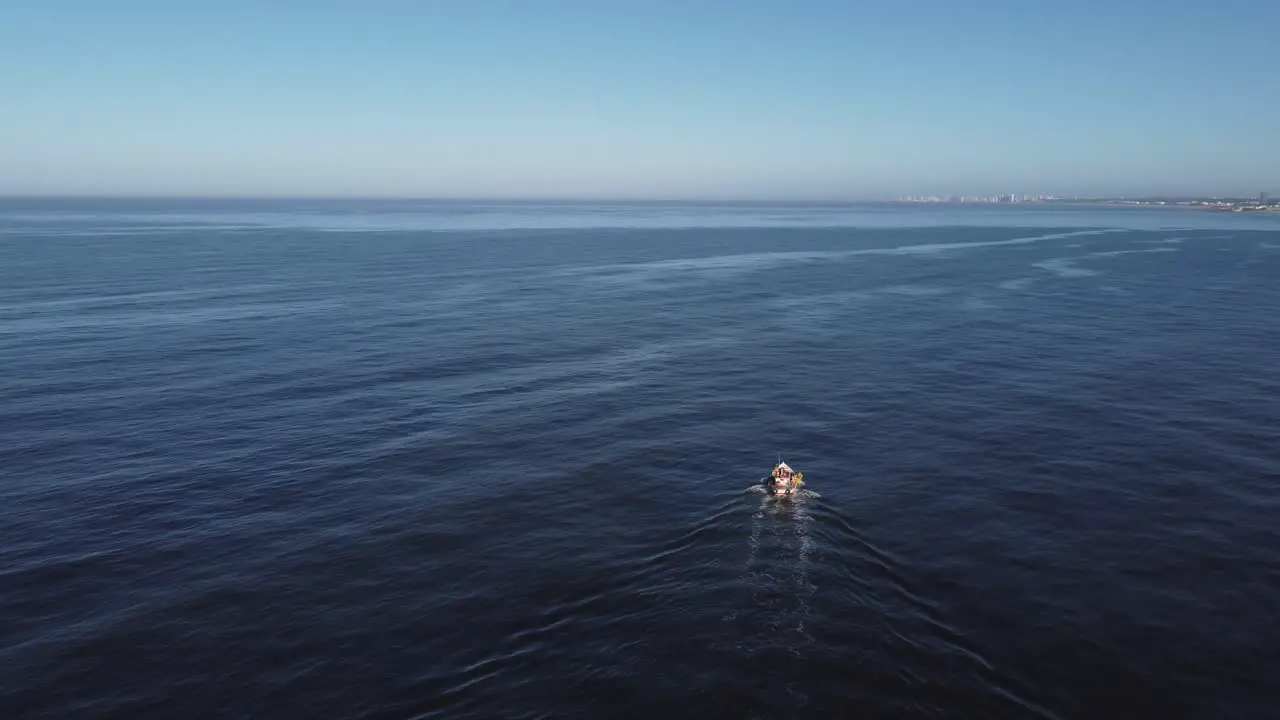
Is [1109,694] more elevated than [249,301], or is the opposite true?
[249,301]

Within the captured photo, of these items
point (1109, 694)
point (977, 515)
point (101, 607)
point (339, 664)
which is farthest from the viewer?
point (977, 515)

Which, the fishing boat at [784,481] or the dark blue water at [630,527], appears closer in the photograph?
the dark blue water at [630,527]

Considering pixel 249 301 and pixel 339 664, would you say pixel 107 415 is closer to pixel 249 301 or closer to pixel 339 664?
pixel 339 664

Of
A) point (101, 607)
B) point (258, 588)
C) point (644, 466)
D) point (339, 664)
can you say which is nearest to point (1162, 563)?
point (644, 466)

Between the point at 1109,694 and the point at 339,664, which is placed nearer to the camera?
the point at 1109,694

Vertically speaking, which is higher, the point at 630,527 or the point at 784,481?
the point at 784,481

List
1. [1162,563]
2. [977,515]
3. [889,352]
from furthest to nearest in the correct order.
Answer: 1. [889,352]
2. [977,515]
3. [1162,563]

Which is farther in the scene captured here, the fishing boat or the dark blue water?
the fishing boat

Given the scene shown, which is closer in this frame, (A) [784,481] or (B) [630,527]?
(B) [630,527]
